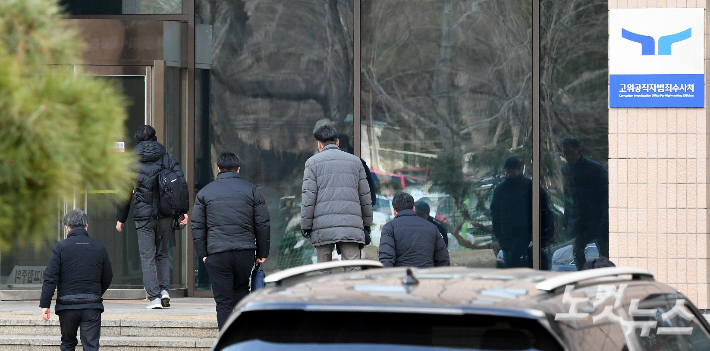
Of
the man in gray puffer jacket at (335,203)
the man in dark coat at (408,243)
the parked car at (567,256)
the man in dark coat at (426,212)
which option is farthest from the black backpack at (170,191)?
the parked car at (567,256)

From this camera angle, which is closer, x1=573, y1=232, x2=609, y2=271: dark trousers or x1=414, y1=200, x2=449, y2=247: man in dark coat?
x1=573, y1=232, x2=609, y2=271: dark trousers

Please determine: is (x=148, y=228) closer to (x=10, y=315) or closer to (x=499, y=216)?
(x=10, y=315)

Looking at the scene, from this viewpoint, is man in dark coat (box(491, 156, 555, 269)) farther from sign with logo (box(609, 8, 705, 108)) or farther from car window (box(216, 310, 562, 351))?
car window (box(216, 310, 562, 351))

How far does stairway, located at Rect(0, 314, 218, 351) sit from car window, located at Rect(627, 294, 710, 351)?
19.6ft

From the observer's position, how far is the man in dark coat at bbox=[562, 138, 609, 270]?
11305mm

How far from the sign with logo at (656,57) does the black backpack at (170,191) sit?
14.1 feet

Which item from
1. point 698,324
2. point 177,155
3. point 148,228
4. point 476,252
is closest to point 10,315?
point 148,228

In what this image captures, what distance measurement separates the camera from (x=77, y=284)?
8.26 metres

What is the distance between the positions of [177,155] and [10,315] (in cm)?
268

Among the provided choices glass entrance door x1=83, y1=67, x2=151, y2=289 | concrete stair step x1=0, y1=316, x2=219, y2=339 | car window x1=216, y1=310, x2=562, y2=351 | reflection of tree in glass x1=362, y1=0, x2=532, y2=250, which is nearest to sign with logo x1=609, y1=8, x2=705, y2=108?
reflection of tree in glass x1=362, y1=0, x2=532, y2=250

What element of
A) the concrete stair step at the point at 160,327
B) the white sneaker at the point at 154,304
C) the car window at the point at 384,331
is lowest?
the concrete stair step at the point at 160,327

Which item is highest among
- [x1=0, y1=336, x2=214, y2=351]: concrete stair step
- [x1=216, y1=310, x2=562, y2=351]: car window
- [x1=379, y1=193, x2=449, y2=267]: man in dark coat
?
[x1=216, y1=310, x2=562, y2=351]: car window

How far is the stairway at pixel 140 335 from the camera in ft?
30.1

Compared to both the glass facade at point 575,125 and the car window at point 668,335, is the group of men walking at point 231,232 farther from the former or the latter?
the car window at point 668,335
